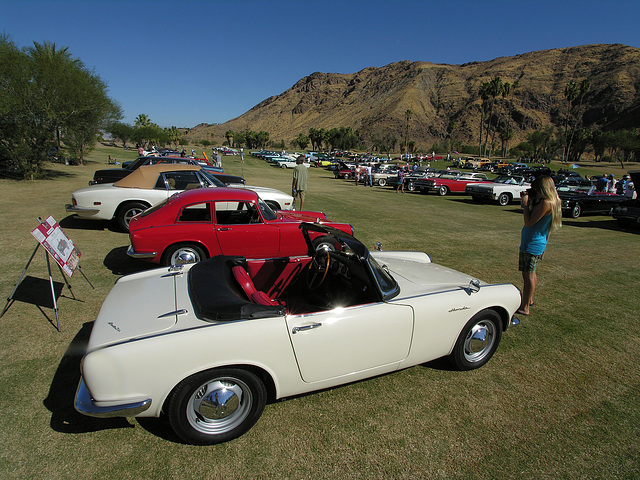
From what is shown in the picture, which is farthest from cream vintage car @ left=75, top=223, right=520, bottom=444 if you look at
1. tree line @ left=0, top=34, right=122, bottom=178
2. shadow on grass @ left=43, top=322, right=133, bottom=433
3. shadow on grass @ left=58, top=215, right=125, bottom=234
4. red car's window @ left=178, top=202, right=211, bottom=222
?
tree line @ left=0, top=34, right=122, bottom=178

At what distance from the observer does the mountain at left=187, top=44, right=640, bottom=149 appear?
358 feet

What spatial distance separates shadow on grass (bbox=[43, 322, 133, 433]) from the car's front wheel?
1.96 feet

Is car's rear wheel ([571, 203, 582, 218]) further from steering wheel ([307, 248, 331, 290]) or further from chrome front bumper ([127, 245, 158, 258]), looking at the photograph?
chrome front bumper ([127, 245, 158, 258])

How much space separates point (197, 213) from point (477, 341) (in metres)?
4.36

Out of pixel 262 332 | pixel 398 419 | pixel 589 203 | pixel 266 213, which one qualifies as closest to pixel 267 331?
pixel 262 332

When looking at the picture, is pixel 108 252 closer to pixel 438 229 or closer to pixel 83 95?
pixel 438 229

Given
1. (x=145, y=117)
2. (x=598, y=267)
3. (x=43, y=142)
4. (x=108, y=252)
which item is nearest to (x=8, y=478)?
(x=108, y=252)

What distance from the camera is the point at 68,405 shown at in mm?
2865

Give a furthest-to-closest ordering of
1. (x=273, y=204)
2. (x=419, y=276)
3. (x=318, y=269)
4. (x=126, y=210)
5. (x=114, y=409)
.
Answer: (x=273, y=204) < (x=126, y=210) < (x=419, y=276) < (x=318, y=269) < (x=114, y=409)

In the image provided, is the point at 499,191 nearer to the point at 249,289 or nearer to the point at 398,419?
Result: the point at 398,419

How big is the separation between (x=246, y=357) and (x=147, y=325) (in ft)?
2.46

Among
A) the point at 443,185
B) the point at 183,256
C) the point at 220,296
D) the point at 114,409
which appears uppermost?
the point at 443,185

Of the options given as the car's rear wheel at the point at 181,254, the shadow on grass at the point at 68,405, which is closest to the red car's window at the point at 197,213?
the car's rear wheel at the point at 181,254

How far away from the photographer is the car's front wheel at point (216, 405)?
240cm
